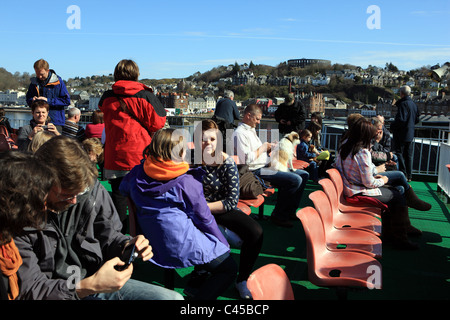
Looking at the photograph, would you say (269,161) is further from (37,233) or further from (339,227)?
(37,233)

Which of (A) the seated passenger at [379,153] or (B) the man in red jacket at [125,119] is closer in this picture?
(B) the man in red jacket at [125,119]

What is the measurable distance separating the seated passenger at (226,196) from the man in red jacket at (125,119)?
0.54 m

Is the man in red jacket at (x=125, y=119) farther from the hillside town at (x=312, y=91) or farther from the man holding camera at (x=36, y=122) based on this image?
the hillside town at (x=312, y=91)

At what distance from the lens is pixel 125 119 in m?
3.26

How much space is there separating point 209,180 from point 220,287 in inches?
33.5

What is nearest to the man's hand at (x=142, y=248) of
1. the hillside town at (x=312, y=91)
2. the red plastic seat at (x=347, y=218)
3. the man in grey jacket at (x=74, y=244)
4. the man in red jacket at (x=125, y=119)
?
the man in grey jacket at (x=74, y=244)

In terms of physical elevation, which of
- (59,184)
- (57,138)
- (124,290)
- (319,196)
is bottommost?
(124,290)

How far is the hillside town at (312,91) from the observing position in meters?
116

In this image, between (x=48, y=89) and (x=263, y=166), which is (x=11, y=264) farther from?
(x=48, y=89)

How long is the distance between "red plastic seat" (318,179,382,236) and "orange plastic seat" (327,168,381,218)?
0.09m

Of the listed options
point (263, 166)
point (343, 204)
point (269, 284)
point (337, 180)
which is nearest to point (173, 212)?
point (269, 284)

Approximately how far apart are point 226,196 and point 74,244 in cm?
137

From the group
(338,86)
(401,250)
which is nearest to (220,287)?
(401,250)

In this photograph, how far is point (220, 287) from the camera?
2.43 meters
